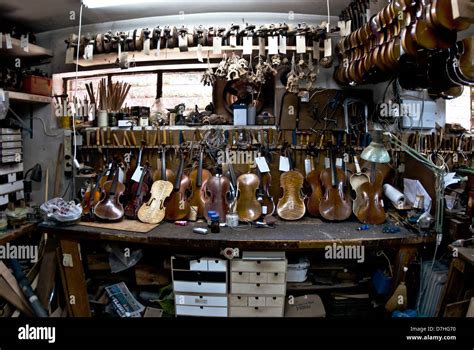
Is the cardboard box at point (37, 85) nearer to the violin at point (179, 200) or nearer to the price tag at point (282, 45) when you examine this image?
the violin at point (179, 200)

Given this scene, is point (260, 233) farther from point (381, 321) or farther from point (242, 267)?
point (381, 321)

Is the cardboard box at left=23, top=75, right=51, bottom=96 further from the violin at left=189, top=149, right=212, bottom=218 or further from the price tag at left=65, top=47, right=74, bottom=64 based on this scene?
the violin at left=189, top=149, right=212, bottom=218

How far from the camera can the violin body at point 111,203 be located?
256 cm

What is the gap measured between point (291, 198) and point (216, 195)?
0.64 metres

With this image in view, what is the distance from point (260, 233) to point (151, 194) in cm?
101

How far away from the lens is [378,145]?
2.44 metres

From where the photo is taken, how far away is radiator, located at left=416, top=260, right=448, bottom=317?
7.29ft

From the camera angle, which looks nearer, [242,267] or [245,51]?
[242,267]

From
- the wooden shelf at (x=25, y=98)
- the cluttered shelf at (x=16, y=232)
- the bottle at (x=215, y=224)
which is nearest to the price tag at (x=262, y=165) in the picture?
the bottle at (x=215, y=224)

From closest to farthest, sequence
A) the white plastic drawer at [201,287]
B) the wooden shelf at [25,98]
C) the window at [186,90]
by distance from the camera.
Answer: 1. the white plastic drawer at [201,287]
2. the wooden shelf at [25,98]
3. the window at [186,90]

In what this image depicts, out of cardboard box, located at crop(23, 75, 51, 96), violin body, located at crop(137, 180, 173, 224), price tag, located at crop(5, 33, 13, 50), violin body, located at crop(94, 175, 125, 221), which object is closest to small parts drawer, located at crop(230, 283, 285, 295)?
violin body, located at crop(137, 180, 173, 224)

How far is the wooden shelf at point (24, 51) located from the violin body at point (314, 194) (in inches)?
114

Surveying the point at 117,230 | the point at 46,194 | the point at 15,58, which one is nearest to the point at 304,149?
the point at 117,230

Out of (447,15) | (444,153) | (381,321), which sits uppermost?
(447,15)
